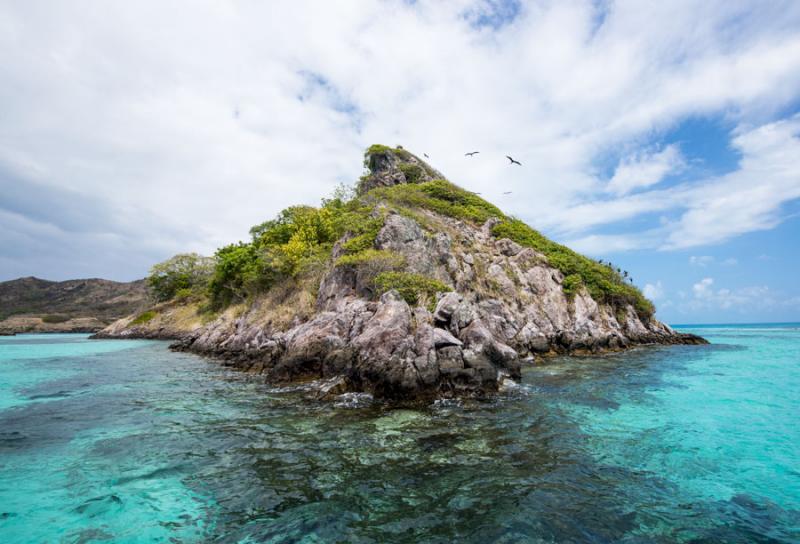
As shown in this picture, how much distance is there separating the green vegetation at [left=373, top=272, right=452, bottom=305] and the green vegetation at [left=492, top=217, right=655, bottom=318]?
2427 cm

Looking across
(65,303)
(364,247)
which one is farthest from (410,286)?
(65,303)

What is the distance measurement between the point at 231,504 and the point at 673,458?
11.7 m

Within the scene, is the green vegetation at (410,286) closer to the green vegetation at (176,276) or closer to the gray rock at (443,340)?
the gray rock at (443,340)

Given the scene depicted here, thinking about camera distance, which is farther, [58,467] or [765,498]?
[58,467]

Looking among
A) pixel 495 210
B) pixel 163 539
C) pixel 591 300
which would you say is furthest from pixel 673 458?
pixel 495 210

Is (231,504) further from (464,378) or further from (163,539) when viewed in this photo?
(464,378)

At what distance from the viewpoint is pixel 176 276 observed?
7331 centimetres

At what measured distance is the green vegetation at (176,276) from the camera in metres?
72.6

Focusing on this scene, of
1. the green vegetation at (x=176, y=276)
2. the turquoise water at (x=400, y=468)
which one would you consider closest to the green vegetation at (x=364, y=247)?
the turquoise water at (x=400, y=468)

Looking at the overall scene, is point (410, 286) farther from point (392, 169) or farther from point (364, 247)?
point (392, 169)

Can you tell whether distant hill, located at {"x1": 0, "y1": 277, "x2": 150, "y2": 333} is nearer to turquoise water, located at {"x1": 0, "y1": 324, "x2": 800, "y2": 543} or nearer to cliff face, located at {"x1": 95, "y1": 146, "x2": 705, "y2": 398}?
cliff face, located at {"x1": 95, "y1": 146, "x2": 705, "y2": 398}

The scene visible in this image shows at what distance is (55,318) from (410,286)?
129675mm

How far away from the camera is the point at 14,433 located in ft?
41.7

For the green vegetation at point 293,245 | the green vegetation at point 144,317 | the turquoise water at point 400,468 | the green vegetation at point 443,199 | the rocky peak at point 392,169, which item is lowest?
the turquoise water at point 400,468
